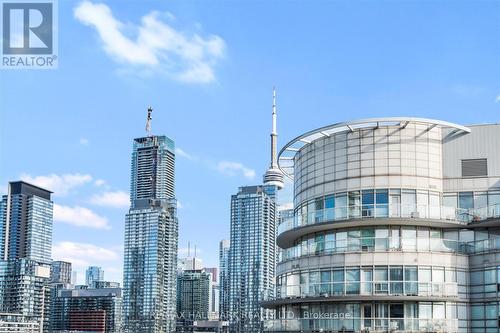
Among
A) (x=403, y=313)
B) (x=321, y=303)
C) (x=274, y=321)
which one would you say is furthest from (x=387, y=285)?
(x=274, y=321)

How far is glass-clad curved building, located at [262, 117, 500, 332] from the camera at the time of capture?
157ft

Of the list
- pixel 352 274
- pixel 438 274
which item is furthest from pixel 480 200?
pixel 352 274

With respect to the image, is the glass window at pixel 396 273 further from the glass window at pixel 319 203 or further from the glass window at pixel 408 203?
the glass window at pixel 319 203

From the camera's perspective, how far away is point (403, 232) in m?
49.7

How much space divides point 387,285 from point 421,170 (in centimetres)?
813

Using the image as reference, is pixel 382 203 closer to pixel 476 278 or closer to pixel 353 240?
pixel 353 240

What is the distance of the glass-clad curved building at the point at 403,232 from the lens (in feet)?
157

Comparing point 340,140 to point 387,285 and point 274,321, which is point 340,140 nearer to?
point 387,285

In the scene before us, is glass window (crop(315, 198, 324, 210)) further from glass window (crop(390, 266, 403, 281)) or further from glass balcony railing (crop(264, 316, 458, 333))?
glass balcony railing (crop(264, 316, 458, 333))

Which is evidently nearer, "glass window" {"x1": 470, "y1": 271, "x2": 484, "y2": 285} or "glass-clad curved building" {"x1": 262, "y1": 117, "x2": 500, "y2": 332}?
"glass-clad curved building" {"x1": 262, "y1": 117, "x2": 500, "y2": 332}

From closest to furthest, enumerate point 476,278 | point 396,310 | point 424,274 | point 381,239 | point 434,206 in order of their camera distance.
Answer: point 396,310 → point 424,274 → point 476,278 → point 381,239 → point 434,206

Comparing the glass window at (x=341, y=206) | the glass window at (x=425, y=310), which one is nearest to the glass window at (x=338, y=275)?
the glass window at (x=341, y=206)

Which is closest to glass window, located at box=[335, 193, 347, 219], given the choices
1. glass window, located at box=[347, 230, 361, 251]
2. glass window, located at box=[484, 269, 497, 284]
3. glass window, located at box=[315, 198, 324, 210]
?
glass window, located at box=[347, 230, 361, 251]

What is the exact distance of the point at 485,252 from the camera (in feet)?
157
